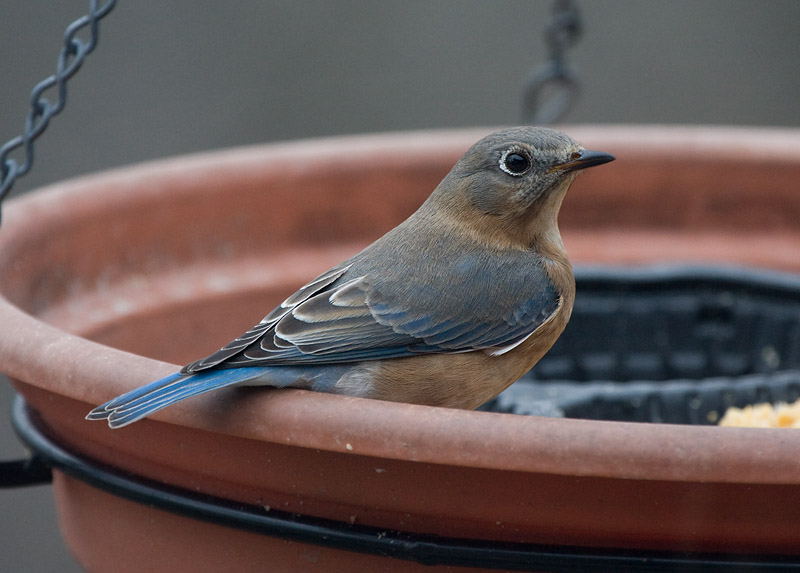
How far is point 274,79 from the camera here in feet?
27.5

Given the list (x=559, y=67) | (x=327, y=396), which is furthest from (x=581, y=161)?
(x=559, y=67)

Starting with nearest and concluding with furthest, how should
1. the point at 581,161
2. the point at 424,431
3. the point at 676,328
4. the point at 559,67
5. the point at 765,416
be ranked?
the point at 424,431, the point at 581,161, the point at 765,416, the point at 676,328, the point at 559,67

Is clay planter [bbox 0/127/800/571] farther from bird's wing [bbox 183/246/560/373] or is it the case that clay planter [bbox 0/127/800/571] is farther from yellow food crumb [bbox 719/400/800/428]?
yellow food crumb [bbox 719/400/800/428]

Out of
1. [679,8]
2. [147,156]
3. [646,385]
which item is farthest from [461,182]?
[679,8]

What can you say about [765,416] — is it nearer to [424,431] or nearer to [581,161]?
[581,161]

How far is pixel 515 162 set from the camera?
3045mm

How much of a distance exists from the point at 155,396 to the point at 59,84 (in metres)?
0.98

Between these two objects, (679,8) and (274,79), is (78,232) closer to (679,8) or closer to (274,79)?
(274,79)

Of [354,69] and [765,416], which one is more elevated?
[354,69]

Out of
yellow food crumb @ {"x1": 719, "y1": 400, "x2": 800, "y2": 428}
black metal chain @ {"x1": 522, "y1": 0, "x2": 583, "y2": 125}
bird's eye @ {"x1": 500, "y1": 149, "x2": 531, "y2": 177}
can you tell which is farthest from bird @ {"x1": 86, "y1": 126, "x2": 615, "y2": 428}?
black metal chain @ {"x1": 522, "y1": 0, "x2": 583, "y2": 125}

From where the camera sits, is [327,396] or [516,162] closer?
[327,396]

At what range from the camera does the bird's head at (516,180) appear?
300 cm

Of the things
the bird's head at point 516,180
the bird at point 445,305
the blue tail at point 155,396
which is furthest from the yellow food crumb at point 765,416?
the blue tail at point 155,396

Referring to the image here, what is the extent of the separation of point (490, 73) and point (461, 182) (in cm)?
577
